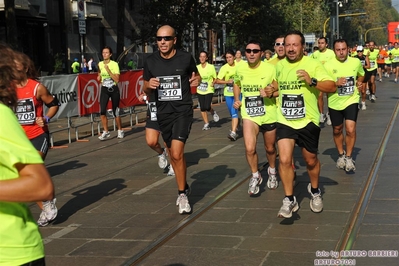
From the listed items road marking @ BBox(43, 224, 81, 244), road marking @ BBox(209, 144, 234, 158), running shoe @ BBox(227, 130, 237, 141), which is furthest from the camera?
running shoe @ BBox(227, 130, 237, 141)

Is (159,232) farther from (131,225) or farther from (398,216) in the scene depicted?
(398,216)

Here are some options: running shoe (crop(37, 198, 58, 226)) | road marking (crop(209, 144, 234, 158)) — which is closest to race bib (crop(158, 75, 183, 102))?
running shoe (crop(37, 198, 58, 226))

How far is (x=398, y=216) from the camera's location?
6914 millimetres

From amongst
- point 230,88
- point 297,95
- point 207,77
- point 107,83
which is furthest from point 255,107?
point 207,77

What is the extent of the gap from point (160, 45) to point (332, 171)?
3652mm

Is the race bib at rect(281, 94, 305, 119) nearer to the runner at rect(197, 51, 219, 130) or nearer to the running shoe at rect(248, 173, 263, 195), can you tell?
the running shoe at rect(248, 173, 263, 195)

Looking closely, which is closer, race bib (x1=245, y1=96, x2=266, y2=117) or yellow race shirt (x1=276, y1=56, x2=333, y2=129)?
yellow race shirt (x1=276, y1=56, x2=333, y2=129)

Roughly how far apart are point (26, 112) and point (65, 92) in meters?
8.00

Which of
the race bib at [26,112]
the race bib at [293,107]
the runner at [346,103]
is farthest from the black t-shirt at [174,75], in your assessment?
the runner at [346,103]

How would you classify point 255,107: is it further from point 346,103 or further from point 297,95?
point 346,103

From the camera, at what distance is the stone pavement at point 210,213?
5.84 metres

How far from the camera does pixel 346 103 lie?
385 inches

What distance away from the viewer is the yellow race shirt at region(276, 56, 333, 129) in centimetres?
693

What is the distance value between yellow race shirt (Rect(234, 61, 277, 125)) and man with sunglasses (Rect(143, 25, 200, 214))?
3.59 feet
